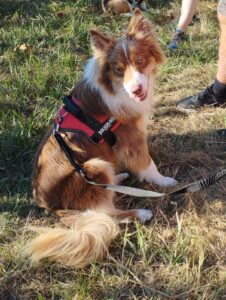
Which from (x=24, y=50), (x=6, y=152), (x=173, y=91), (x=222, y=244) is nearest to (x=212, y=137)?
(x=173, y=91)

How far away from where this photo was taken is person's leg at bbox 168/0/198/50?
3942mm

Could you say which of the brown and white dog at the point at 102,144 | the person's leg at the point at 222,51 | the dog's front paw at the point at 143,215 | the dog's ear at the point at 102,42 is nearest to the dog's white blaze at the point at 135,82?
the brown and white dog at the point at 102,144

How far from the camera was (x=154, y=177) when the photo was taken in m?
2.78

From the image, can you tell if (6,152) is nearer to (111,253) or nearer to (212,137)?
(111,253)

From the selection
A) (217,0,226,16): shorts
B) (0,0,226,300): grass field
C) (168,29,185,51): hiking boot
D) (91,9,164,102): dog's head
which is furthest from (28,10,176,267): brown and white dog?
(168,29,185,51): hiking boot

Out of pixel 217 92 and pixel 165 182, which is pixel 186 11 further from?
pixel 165 182

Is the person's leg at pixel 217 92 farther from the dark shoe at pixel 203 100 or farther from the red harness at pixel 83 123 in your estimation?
the red harness at pixel 83 123

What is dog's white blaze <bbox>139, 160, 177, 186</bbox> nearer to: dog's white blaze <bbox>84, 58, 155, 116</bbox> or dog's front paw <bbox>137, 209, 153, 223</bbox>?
dog's front paw <bbox>137, 209, 153, 223</bbox>

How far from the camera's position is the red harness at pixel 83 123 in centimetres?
244

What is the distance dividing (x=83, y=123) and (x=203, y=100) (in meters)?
1.39

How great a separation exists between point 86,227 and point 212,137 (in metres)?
1.41

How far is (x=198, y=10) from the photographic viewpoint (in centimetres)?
477

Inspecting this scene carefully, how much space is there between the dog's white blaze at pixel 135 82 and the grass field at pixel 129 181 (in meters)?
0.75

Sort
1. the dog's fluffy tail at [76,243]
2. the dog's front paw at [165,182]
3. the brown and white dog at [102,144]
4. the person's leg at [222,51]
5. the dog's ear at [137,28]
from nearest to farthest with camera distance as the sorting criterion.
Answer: the dog's fluffy tail at [76,243] → the brown and white dog at [102,144] → the dog's ear at [137,28] → the dog's front paw at [165,182] → the person's leg at [222,51]
